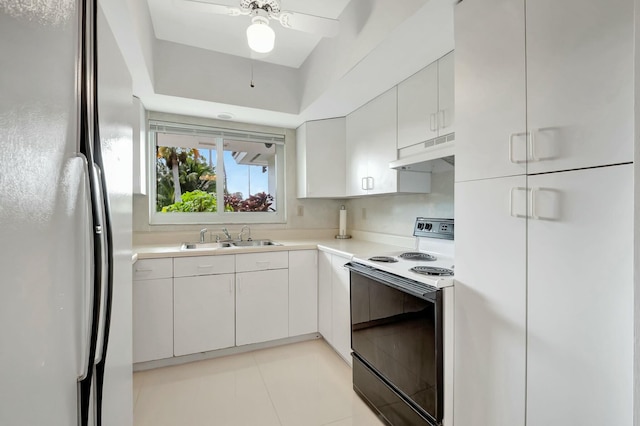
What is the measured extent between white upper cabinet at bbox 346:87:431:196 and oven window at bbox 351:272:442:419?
2.60 feet

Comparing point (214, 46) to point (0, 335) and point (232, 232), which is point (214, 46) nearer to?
point (232, 232)

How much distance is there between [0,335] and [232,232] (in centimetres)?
261

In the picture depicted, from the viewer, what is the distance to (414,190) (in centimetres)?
214

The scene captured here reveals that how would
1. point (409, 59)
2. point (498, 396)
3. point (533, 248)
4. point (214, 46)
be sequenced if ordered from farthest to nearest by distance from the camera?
point (214, 46), point (409, 59), point (498, 396), point (533, 248)

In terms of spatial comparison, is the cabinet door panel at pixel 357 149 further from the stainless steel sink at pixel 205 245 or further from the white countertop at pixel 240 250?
the stainless steel sink at pixel 205 245

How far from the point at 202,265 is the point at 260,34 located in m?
1.72

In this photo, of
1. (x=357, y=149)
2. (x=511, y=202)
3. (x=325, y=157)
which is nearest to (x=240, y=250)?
(x=325, y=157)

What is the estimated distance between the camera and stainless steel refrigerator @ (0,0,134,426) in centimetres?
47

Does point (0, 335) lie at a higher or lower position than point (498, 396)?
higher

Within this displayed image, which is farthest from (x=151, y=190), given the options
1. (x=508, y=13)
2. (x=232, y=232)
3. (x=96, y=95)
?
(x=508, y=13)

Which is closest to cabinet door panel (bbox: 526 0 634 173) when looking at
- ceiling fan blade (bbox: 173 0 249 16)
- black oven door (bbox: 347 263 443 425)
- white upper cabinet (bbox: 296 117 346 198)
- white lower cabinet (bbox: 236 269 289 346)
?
black oven door (bbox: 347 263 443 425)

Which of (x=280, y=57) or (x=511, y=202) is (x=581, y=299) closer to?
(x=511, y=202)

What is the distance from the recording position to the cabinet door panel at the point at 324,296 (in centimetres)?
244

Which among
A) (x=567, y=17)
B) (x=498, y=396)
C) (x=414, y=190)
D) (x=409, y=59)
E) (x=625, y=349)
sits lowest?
(x=498, y=396)
